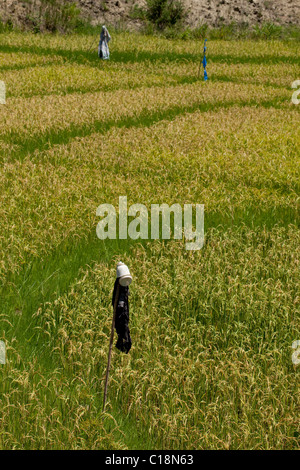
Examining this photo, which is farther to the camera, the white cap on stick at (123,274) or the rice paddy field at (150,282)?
the rice paddy field at (150,282)

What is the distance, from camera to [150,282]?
398cm

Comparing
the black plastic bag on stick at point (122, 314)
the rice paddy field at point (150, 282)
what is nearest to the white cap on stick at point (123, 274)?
the black plastic bag on stick at point (122, 314)

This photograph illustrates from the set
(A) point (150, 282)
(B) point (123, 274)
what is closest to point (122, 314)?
(B) point (123, 274)

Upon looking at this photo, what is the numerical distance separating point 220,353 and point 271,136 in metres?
5.54

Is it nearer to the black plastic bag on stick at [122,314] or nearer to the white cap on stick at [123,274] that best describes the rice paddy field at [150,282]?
the black plastic bag on stick at [122,314]

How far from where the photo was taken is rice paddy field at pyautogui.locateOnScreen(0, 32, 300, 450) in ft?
8.59

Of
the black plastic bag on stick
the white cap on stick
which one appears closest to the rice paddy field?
the black plastic bag on stick

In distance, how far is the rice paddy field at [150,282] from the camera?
8.59 ft

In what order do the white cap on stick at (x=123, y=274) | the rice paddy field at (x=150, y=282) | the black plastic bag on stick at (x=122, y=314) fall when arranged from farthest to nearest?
the rice paddy field at (x=150, y=282) < the black plastic bag on stick at (x=122, y=314) < the white cap on stick at (x=123, y=274)

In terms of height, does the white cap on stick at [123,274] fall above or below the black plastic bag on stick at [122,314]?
above

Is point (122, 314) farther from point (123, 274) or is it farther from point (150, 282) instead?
point (150, 282)

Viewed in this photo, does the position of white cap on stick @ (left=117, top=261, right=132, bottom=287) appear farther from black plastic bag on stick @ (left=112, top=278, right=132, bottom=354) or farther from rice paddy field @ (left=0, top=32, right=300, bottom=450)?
rice paddy field @ (left=0, top=32, right=300, bottom=450)

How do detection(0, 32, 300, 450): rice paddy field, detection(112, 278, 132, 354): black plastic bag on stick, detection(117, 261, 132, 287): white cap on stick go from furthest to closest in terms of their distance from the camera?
detection(0, 32, 300, 450): rice paddy field
detection(112, 278, 132, 354): black plastic bag on stick
detection(117, 261, 132, 287): white cap on stick
